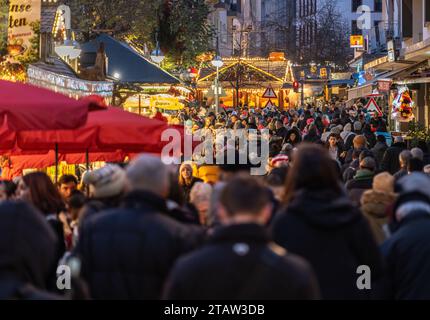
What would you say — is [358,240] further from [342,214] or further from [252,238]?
[252,238]

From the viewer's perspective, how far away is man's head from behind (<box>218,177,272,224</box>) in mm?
4754

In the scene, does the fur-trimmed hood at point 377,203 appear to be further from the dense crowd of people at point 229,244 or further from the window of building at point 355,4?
the window of building at point 355,4

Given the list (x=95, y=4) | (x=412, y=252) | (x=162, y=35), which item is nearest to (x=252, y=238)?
(x=412, y=252)

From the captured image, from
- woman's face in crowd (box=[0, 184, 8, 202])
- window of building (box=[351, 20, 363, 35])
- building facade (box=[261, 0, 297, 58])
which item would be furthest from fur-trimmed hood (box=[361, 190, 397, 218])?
window of building (box=[351, 20, 363, 35])

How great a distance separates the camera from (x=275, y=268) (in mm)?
4613

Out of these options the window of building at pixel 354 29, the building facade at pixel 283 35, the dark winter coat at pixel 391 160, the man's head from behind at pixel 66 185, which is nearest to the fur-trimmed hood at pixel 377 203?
the man's head from behind at pixel 66 185

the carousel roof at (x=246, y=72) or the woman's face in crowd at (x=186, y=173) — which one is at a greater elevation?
the carousel roof at (x=246, y=72)

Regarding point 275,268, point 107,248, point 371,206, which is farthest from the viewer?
point 371,206

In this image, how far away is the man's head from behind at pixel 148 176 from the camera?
5762mm

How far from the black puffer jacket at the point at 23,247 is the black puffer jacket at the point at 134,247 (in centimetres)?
31

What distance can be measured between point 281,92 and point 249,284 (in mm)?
69633

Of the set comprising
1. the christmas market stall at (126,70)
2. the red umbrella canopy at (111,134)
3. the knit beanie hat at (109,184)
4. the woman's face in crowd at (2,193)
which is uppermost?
the christmas market stall at (126,70)

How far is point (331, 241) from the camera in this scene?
604cm

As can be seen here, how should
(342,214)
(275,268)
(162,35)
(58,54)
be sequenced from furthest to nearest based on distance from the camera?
(162,35) < (58,54) < (342,214) < (275,268)
